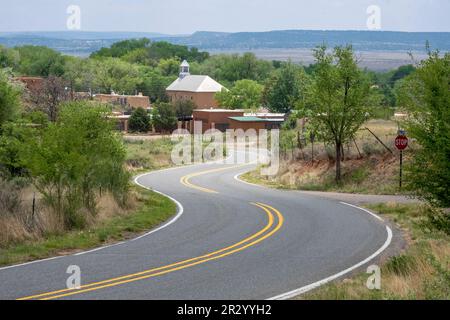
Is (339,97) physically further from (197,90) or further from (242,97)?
(197,90)

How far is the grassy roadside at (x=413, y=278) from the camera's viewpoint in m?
12.7

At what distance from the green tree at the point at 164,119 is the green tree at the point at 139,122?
1014mm

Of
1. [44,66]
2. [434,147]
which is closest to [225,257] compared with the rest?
[434,147]

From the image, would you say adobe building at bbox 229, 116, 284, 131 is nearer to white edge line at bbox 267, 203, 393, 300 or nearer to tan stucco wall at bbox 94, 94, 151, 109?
tan stucco wall at bbox 94, 94, 151, 109

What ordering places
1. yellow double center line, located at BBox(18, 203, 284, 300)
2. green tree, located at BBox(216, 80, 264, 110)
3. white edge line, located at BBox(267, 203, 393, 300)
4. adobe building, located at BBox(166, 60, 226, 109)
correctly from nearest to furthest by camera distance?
yellow double center line, located at BBox(18, 203, 284, 300) < white edge line, located at BBox(267, 203, 393, 300) < green tree, located at BBox(216, 80, 264, 110) < adobe building, located at BBox(166, 60, 226, 109)

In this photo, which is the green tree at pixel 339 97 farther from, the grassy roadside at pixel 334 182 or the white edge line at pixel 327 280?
the white edge line at pixel 327 280

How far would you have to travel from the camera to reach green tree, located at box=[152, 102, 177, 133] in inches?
3925

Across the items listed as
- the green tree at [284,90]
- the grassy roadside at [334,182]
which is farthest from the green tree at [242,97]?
the grassy roadside at [334,182]

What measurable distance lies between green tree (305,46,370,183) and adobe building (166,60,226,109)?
315 ft

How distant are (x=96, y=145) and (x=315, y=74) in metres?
17.5

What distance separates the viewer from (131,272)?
15820 mm

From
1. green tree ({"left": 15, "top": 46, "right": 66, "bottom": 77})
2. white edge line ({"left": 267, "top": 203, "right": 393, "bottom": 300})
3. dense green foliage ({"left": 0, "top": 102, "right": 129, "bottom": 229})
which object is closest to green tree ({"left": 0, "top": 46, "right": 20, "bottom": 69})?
green tree ({"left": 15, "top": 46, "right": 66, "bottom": 77})
